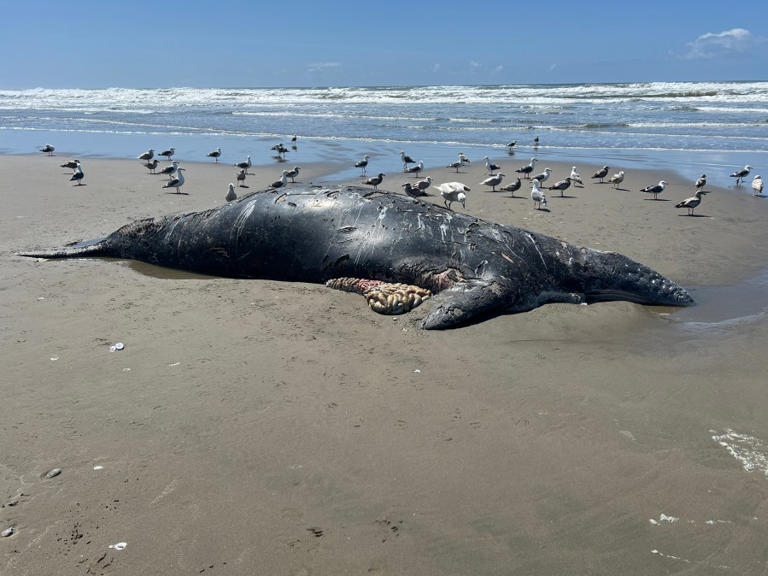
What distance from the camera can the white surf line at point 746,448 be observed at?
3610 millimetres

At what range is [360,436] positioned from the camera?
3.92 metres

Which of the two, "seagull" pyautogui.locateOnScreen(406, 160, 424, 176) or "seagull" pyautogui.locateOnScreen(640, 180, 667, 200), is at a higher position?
"seagull" pyautogui.locateOnScreen(406, 160, 424, 176)

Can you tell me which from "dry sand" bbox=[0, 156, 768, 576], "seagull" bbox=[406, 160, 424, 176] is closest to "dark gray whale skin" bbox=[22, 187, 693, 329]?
"dry sand" bbox=[0, 156, 768, 576]

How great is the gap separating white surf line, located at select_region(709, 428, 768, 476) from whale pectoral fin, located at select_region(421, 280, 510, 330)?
246 centimetres

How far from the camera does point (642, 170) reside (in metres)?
17.4

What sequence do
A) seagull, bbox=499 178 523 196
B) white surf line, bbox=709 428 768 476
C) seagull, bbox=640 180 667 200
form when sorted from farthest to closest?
seagull, bbox=499 178 523 196 → seagull, bbox=640 180 667 200 → white surf line, bbox=709 428 768 476

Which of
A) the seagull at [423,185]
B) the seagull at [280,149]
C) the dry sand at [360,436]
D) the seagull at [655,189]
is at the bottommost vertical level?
the dry sand at [360,436]

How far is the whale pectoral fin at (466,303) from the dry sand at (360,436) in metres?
0.20

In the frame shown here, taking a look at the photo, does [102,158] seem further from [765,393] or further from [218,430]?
[765,393]

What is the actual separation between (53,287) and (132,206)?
5.70 m

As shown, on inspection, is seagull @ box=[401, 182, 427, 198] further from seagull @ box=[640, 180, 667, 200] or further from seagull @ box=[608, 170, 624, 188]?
seagull @ box=[640, 180, 667, 200]

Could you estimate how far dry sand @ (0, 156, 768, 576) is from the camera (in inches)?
117

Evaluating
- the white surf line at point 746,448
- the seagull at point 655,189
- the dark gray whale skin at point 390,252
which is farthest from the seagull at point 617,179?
the white surf line at point 746,448

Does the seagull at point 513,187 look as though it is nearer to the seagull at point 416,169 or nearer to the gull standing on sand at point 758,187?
the seagull at point 416,169
